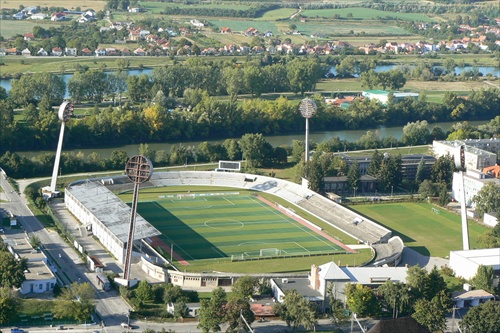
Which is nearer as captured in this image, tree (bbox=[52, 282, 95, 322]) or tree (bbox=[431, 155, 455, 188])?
tree (bbox=[52, 282, 95, 322])

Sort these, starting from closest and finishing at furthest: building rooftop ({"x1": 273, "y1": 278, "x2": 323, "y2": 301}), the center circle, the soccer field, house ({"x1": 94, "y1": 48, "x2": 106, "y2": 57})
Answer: building rooftop ({"x1": 273, "y1": 278, "x2": 323, "y2": 301}) → the soccer field → the center circle → house ({"x1": 94, "y1": 48, "x2": 106, "y2": 57})

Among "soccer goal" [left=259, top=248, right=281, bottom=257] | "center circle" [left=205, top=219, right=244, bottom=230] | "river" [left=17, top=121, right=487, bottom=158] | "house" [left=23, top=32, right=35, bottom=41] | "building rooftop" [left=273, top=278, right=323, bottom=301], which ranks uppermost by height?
"house" [left=23, top=32, right=35, bottom=41]

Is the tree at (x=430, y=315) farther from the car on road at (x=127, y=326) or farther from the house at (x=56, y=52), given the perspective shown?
the house at (x=56, y=52)

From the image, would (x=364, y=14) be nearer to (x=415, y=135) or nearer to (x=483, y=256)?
(x=415, y=135)

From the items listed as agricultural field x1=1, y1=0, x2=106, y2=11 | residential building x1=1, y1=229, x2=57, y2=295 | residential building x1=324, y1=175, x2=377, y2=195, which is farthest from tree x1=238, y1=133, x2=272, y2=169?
agricultural field x1=1, y1=0, x2=106, y2=11

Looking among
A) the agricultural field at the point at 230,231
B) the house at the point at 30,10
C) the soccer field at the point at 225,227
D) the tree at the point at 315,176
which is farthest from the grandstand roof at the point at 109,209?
the house at the point at 30,10

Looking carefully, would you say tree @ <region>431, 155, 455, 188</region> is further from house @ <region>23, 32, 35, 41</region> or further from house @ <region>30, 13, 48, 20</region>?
house @ <region>30, 13, 48, 20</region>
